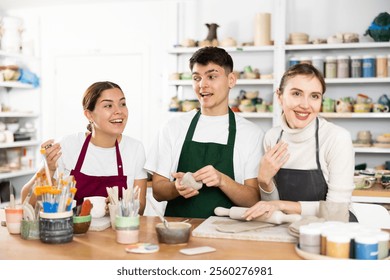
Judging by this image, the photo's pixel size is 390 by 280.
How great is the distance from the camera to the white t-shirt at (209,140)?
2508mm

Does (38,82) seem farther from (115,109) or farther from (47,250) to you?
(47,250)

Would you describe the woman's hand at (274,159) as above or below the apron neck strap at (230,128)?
below

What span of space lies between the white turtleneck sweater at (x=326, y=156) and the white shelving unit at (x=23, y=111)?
472 centimetres

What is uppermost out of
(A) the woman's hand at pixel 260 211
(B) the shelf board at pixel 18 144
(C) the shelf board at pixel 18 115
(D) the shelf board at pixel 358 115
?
(D) the shelf board at pixel 358 115

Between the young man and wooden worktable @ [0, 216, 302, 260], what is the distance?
617mm

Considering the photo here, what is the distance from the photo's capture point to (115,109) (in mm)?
2559

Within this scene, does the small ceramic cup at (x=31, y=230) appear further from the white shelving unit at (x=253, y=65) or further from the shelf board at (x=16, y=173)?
the shelf board at (x=16, y=173)

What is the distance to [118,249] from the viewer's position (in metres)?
1.71

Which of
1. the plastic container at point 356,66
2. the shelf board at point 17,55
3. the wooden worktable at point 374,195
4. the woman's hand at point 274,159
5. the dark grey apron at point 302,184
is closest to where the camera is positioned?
the woman's hand at point 274,159

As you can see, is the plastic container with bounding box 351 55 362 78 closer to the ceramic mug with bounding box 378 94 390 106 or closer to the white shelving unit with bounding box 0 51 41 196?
the ceramic mug with bounding box 378 94 390 106

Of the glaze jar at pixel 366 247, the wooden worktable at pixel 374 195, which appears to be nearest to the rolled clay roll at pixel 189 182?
the glaze jar at pixel 366 247

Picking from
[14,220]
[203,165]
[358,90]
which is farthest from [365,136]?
[14,220]
